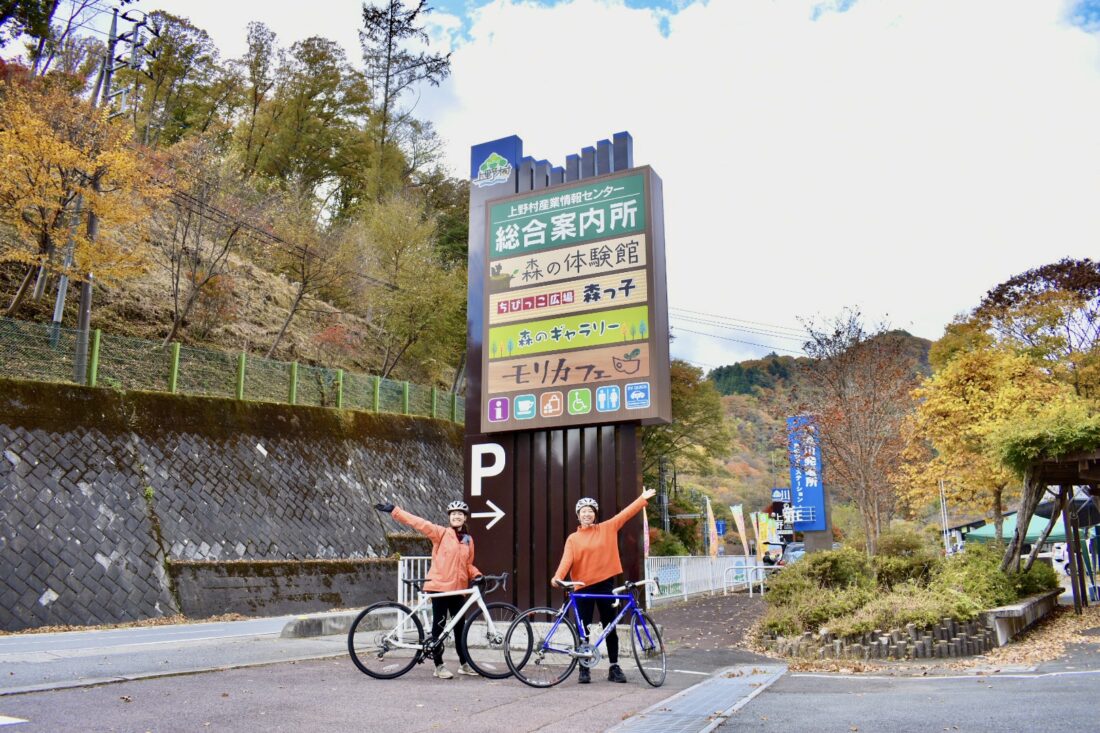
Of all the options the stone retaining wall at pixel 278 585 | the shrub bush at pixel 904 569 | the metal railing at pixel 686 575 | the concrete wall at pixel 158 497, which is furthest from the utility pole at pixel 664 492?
the shrub bush at pixel 904 569

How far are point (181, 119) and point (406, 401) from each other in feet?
78.3

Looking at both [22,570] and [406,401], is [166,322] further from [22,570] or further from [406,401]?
[22,570]

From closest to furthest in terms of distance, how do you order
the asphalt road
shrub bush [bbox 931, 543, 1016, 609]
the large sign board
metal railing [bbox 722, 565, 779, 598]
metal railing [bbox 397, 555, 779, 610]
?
the asphalt road
the large sign board
shrub bush [bbox 931, 543, 1016, 609]
metal railing [bbox 397, 555, 779, 610]
metal railing [bbox 722, 565, 779, 598]

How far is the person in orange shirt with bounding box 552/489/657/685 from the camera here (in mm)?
7887

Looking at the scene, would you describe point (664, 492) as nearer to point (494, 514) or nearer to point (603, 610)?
point (494, 514)

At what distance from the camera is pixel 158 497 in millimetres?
17953

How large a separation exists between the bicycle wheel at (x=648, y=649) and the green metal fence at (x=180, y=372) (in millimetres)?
15505

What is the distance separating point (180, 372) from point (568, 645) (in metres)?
16.7

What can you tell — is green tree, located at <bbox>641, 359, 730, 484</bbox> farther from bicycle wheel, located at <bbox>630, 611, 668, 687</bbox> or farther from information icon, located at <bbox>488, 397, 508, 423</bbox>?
bicycle wheel, located at <bbox>630, 611, 668, 687</bbox>

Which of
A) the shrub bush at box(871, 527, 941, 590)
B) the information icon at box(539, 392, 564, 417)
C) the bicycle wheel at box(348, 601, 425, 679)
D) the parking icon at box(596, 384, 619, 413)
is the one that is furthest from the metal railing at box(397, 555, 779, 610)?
the bicycle wheel at box(348, 601, 425, 679)

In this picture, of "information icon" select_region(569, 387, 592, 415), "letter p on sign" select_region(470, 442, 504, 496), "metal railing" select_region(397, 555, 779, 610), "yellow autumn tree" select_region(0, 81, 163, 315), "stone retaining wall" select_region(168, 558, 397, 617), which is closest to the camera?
"information icon" select_region(569, 387, 592, 415)

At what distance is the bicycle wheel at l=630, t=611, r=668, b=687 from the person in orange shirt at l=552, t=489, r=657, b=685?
25 cm

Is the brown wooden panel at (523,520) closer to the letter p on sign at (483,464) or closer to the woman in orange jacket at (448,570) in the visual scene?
the letter p on sign at (483,464)

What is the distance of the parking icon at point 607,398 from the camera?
31.7 ft
